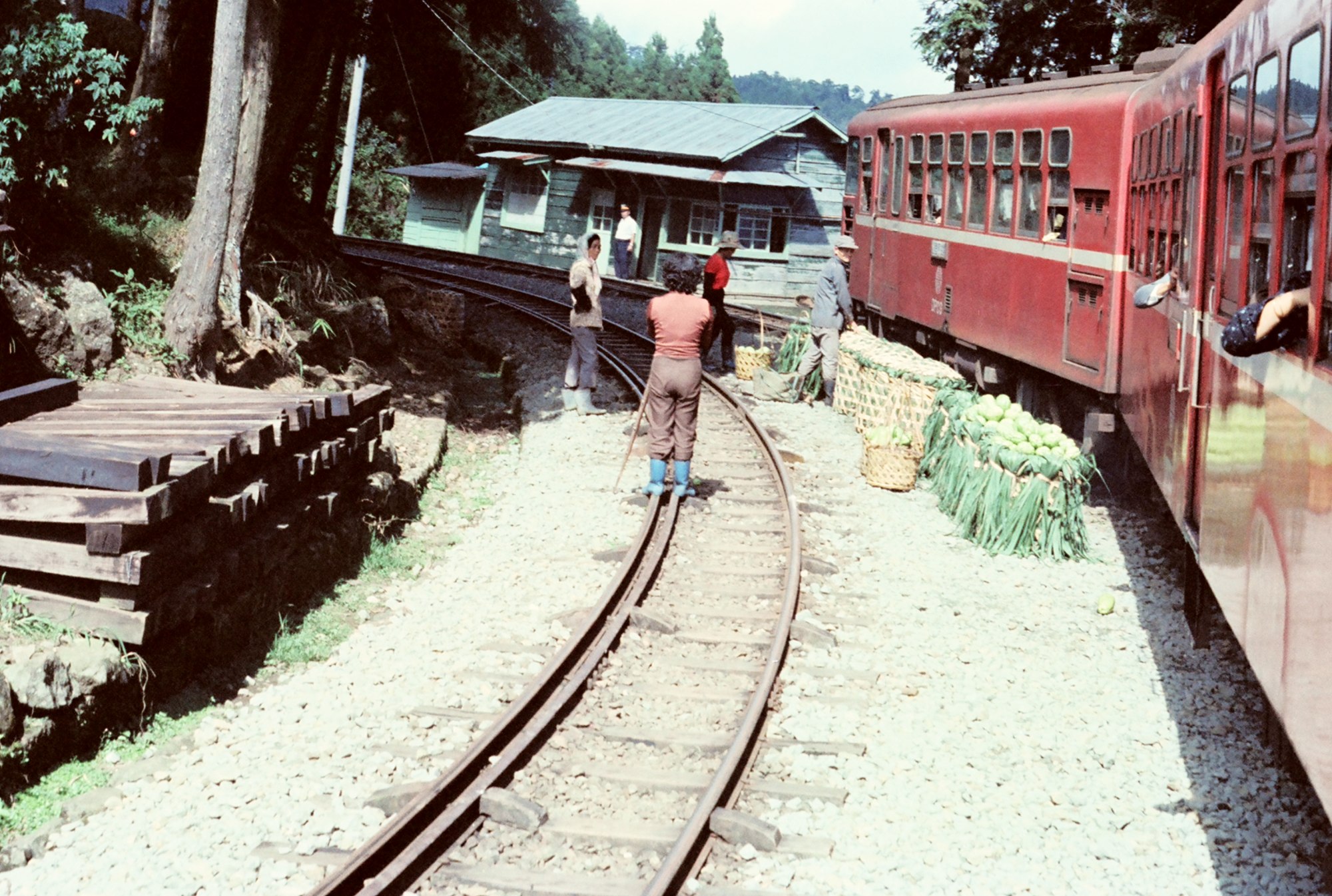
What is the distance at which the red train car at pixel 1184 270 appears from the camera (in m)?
4.54

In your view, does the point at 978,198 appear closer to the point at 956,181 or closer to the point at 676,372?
the point at 956,181

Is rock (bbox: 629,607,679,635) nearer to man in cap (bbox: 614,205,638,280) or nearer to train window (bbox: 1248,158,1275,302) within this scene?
train window (bbox: 1248,158,1275,302)

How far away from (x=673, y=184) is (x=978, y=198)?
19233 millimetres

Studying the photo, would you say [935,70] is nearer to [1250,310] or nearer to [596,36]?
[1250,310]

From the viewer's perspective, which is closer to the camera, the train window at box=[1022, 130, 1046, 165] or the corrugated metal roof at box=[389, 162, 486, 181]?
the train window at box=[1022, 130, 1046, 165]

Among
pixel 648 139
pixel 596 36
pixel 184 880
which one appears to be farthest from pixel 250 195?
pixel 596 36

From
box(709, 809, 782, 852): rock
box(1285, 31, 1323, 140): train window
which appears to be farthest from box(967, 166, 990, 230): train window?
box(709, 809, 782, 852): rock

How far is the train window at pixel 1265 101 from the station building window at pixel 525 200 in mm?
31694

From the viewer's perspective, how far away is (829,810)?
20.4 ft

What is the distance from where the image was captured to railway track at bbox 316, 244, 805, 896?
219 inches

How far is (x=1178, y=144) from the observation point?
347 inches

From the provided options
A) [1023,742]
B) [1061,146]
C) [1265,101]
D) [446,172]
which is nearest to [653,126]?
[446,172]

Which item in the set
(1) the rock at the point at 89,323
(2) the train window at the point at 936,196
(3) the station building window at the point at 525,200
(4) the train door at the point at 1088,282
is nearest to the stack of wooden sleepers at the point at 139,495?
(1) the rock at the point at 89,323

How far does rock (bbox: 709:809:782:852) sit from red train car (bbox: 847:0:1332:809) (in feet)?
6.65
